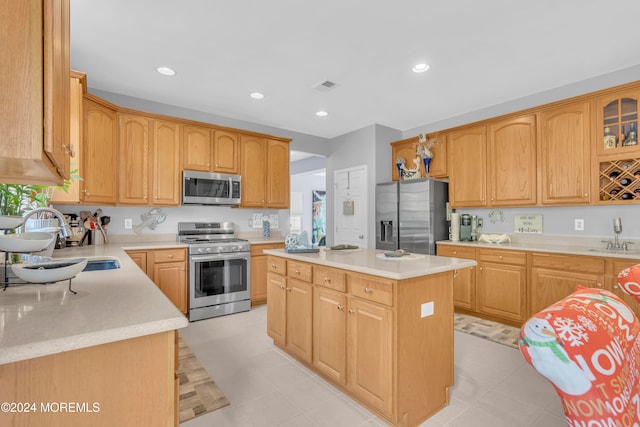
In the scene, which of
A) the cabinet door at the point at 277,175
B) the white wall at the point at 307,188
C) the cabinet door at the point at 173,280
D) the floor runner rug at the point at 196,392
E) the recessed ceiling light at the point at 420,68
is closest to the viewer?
the floor runner rug at the point at 196,392

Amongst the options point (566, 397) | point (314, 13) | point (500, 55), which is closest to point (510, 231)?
point (500, 55)

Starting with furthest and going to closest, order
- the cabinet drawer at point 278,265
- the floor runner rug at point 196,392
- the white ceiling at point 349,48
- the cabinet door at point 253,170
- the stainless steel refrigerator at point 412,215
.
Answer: the cabinet door at point 253,170 → the stainless steel refrigerator at point 412,215 → the cabinet drawer at point 278,265 → the white ceiling at point 349,48 → the floor runner rug at point 196,392

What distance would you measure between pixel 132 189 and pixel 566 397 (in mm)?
4005

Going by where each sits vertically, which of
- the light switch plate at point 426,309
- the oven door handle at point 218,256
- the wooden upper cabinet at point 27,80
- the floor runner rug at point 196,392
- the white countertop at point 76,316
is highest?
the wooden upper cabinet at point 27,80

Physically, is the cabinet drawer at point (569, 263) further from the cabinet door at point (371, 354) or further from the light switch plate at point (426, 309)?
the cabinet door at point (371, 354)

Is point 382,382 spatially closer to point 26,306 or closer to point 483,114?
point 26,306

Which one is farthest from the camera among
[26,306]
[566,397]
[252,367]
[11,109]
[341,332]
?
[252,367]

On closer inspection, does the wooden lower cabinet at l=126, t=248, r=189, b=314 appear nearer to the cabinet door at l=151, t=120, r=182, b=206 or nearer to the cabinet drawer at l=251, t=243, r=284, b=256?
the cabinet door at l=151, t=120, r=182, b=206

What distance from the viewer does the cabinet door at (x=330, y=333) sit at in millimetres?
2029

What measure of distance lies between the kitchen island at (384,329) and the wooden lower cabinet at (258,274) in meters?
1.85

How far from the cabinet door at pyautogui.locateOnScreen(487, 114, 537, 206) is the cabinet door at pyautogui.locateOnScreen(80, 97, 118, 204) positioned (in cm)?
438

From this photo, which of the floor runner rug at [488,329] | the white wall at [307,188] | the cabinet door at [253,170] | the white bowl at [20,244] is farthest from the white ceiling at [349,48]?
the white wall at [307,188]

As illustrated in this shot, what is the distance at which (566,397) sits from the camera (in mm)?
→ 558

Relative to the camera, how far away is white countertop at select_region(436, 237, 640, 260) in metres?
2.81
